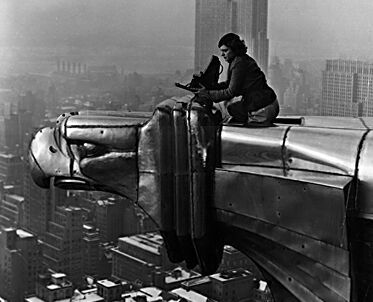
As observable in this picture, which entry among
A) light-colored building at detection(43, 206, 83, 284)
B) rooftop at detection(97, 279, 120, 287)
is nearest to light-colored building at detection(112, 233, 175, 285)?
rooftop at detection(97, 279, 120, 287)

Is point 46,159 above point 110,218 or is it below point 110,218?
above

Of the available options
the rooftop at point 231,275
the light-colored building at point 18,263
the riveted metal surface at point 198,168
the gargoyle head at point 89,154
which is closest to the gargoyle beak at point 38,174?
the gargoyle head at point 89,154

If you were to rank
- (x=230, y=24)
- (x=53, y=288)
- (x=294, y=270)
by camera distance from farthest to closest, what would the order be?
(x=53, y=288), (x=230, y=24), (x=294, y=270)

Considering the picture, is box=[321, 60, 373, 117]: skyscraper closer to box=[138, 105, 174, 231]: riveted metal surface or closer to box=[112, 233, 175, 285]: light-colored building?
box=[112, 233, 175, 285]: light-colored building

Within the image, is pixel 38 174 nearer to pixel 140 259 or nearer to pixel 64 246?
pixel 140 259

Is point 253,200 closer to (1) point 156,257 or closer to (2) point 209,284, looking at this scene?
(2) point 209,284

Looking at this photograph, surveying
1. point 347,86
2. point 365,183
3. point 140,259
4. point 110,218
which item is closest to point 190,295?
point 140,259
